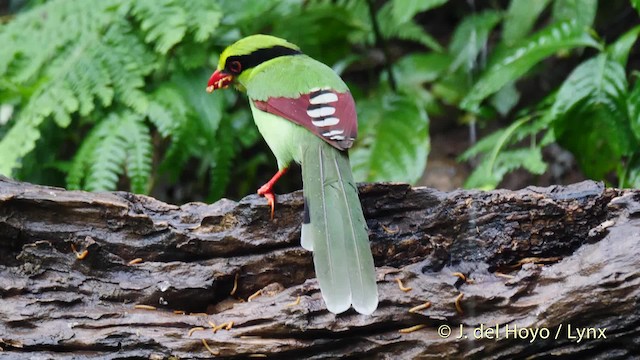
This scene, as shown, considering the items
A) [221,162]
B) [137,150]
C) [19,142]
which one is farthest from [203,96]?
[19,142]

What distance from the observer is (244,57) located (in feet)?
11.4

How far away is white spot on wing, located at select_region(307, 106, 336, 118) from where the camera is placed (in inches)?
118

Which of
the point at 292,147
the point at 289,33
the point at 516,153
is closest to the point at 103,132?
the point at 289,33

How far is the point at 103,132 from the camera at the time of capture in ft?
14.6

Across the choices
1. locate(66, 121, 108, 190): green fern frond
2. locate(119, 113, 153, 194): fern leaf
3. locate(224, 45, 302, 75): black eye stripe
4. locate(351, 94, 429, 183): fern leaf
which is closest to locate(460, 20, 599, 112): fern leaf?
locate(351, 94, 429, 183): fern leaf

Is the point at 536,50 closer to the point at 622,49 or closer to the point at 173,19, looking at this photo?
the point at 622,49

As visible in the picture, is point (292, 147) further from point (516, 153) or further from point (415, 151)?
point (516, 153)

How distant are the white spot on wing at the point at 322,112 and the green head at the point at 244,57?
56cm

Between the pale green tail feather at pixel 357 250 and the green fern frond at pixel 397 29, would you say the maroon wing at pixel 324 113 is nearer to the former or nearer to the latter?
the pale green tail feather at pixel 357 250

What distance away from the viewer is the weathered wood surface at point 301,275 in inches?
101

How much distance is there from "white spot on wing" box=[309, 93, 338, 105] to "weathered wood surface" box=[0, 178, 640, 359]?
39 cm

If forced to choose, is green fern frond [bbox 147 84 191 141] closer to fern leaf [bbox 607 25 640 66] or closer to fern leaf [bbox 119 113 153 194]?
fern leaf [bbox 119 113 153 194]

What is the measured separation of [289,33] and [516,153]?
1.65 metres

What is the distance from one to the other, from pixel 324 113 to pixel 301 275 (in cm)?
64
